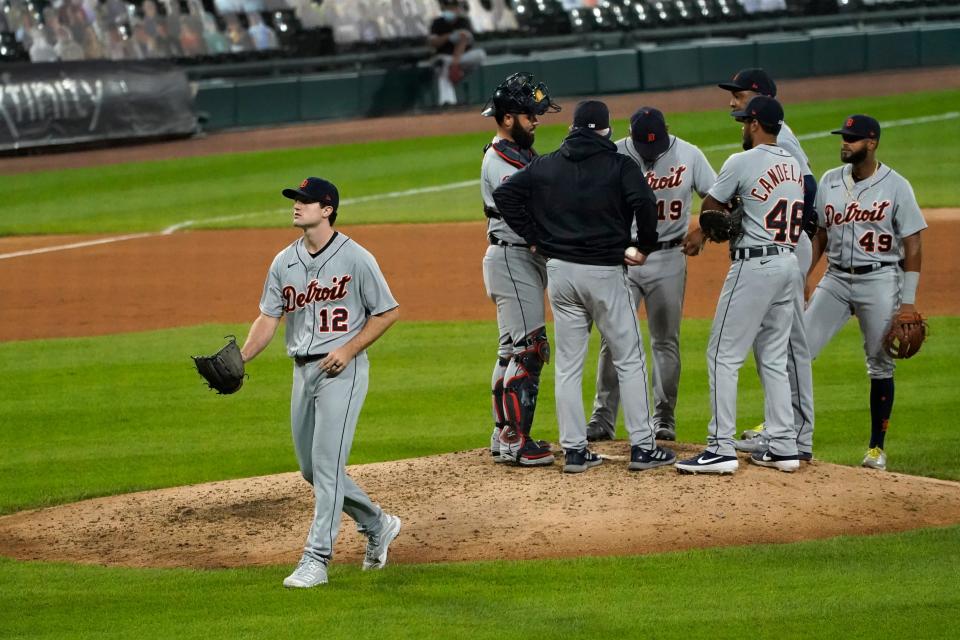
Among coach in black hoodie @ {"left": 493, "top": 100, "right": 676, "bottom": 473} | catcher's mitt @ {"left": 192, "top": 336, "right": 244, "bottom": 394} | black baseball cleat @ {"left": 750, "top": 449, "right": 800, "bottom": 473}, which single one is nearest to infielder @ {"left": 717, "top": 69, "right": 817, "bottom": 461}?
black baseball cleat @ {"left": 750, "top": 449, "right": 800, "bottom": 473}

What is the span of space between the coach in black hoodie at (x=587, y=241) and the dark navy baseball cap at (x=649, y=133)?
505 millimetres

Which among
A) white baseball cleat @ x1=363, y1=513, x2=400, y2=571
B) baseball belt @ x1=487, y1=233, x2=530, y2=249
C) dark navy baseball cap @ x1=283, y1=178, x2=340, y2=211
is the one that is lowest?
white baseball cleat @ x1=363, y1=513, x2=400, y2=571

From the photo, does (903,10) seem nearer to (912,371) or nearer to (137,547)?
(912,371)

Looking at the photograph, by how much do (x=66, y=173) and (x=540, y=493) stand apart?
1603 centimetres

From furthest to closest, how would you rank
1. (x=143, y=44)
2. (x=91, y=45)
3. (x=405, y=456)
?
(x=143, y=44) < (x=91, y=45) < (x=405, y=456)

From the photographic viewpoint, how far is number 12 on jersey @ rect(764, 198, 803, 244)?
733 centimetres

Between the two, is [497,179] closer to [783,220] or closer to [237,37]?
[783,220]

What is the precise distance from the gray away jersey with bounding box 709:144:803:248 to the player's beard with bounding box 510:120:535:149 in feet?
3.21

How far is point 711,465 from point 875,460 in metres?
1.29

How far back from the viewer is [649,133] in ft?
25.4

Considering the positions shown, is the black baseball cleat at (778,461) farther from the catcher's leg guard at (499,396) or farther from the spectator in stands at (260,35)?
the spectator in stands at (260,35)

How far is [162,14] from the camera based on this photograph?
84.0 feet

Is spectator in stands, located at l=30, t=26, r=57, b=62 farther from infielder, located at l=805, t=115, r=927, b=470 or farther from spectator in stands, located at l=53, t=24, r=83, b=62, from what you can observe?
infielder, located at l=805, t=115, r=927, b=470

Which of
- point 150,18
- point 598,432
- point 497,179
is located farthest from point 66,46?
point 497,179
